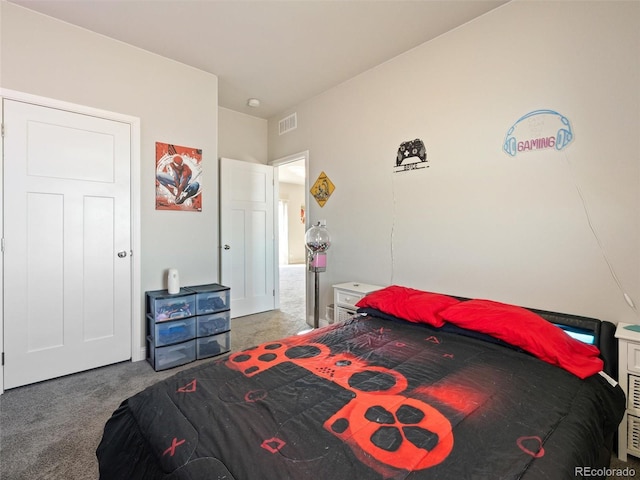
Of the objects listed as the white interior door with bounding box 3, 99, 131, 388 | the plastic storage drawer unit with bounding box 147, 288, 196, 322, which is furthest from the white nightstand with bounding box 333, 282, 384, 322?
the white interior door with bounding box 3, 99, 131, 388

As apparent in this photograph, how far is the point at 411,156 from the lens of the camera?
9.08ft

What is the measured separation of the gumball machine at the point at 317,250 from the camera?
10.7 ft

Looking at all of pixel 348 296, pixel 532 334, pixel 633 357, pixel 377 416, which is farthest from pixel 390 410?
pixel 348 296

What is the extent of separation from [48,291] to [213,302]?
1254mm

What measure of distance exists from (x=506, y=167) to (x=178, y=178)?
2.86 m

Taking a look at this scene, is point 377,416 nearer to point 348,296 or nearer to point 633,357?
point 633,357

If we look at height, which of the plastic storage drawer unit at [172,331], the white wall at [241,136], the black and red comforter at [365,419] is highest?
the white wall at [241,136]

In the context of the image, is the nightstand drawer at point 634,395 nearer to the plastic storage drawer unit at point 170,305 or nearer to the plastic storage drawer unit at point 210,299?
the plastic storage drawer unit at point 210,299

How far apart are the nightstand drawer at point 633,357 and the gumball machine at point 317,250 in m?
2.32

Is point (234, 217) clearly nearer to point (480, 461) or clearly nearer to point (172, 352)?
point (172, 352)

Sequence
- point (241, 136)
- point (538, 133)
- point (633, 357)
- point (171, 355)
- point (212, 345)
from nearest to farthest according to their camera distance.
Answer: point (633, 357)
point (538, 133)
point (171, 355)
point (212, 345)
point (241, 136)

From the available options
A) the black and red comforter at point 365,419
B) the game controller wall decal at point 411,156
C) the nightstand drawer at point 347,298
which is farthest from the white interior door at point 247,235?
the black and red comforter at point 365,419

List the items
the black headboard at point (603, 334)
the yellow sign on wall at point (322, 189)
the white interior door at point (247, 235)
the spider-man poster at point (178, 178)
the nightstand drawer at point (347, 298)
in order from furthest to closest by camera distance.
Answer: the white interior door at point (247, 235) < the yellow sign on wall at point (322, 189) < the spider-man poster at point (178, 178) < the nightstand drawer at point (347, 298) < the black headboard at point (603, 334)

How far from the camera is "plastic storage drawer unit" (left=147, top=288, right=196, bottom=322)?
2.67 m
